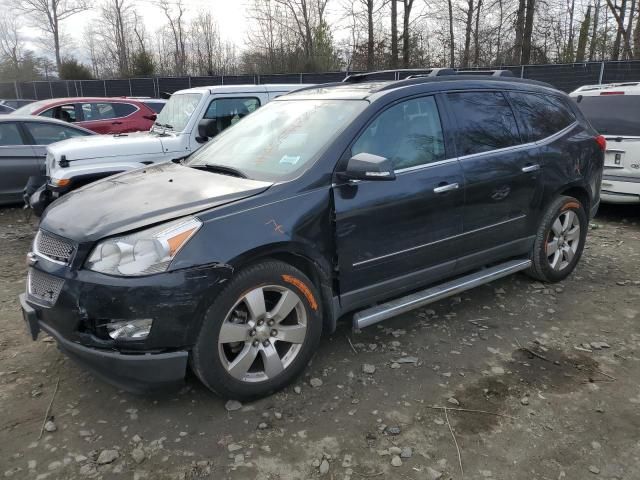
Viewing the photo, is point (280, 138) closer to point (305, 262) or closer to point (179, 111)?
point (305, 262)

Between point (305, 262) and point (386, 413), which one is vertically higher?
point (305, 262)

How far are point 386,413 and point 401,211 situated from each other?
1.32 meters

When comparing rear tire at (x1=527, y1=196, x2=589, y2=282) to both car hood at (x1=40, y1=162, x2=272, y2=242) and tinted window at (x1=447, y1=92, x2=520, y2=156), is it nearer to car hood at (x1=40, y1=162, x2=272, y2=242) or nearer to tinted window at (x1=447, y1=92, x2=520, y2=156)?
tinted window at (x1=447, y1=92, x2=520, y2=156)

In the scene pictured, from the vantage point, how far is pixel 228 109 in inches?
282

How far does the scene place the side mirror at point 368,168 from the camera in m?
3.01

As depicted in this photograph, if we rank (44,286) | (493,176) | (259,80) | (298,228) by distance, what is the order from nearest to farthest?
(44,286)
(298,228)
(493,176)
(259,80)

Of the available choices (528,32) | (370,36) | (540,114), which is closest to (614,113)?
(540,114)

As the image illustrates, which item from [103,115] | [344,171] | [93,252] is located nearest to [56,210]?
[93,252]

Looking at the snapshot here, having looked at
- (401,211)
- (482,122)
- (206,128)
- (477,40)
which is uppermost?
(477,40)

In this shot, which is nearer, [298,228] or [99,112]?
[298,228]

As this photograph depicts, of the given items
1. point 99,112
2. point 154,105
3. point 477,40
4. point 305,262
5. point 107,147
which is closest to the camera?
point 305,262

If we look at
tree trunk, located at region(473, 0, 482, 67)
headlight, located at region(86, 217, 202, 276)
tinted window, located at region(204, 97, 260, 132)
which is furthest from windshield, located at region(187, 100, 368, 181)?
tree trunk, located at region(473, 0, 482, 67)

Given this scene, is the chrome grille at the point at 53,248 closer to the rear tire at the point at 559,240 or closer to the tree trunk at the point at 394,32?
the rear tire at the point at 559,240

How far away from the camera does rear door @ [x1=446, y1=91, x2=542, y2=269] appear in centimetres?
384
